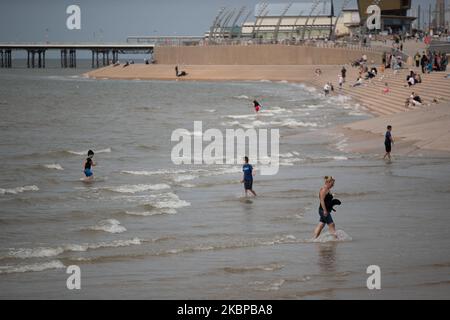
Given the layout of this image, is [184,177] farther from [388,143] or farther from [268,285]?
[268,285]

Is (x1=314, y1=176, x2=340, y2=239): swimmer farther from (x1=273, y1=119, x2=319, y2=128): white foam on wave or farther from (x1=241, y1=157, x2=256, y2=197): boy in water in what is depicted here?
(x1=273, y1=119, x2=319, y2=128): white foam on wave

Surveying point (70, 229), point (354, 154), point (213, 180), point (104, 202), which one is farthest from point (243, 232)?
point (354, 154)

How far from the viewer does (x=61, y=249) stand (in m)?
14.3

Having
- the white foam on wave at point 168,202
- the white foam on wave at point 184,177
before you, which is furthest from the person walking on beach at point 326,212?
the white foam on wave at point 184,177

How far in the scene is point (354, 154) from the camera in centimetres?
2567

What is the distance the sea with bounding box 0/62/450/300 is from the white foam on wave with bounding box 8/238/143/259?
18 millimetres

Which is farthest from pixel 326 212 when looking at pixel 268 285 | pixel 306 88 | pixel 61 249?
pixel 306 88

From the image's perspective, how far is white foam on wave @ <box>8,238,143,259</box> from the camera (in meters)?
13.9

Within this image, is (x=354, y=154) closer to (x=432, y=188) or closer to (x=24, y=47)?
(x=432, y=188)

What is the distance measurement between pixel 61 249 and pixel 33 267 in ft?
3.70

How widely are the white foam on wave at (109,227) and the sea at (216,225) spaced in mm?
32

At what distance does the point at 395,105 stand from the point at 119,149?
13.1 meters

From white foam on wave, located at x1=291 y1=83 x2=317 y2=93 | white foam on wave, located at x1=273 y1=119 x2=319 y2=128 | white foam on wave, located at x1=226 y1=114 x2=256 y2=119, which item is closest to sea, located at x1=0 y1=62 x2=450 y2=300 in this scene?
white foam on wave, located at x1=273 y1=119 x2=319 y2=128

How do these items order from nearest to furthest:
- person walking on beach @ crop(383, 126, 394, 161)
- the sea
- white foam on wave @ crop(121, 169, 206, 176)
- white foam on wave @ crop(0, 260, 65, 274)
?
the sea, white foam on wave @ crop(0, 260, 65, 274), white foam on wave @ crop(121, 169, 206, 176), person walking on beach @ crop(383, 126, 394, 161)
